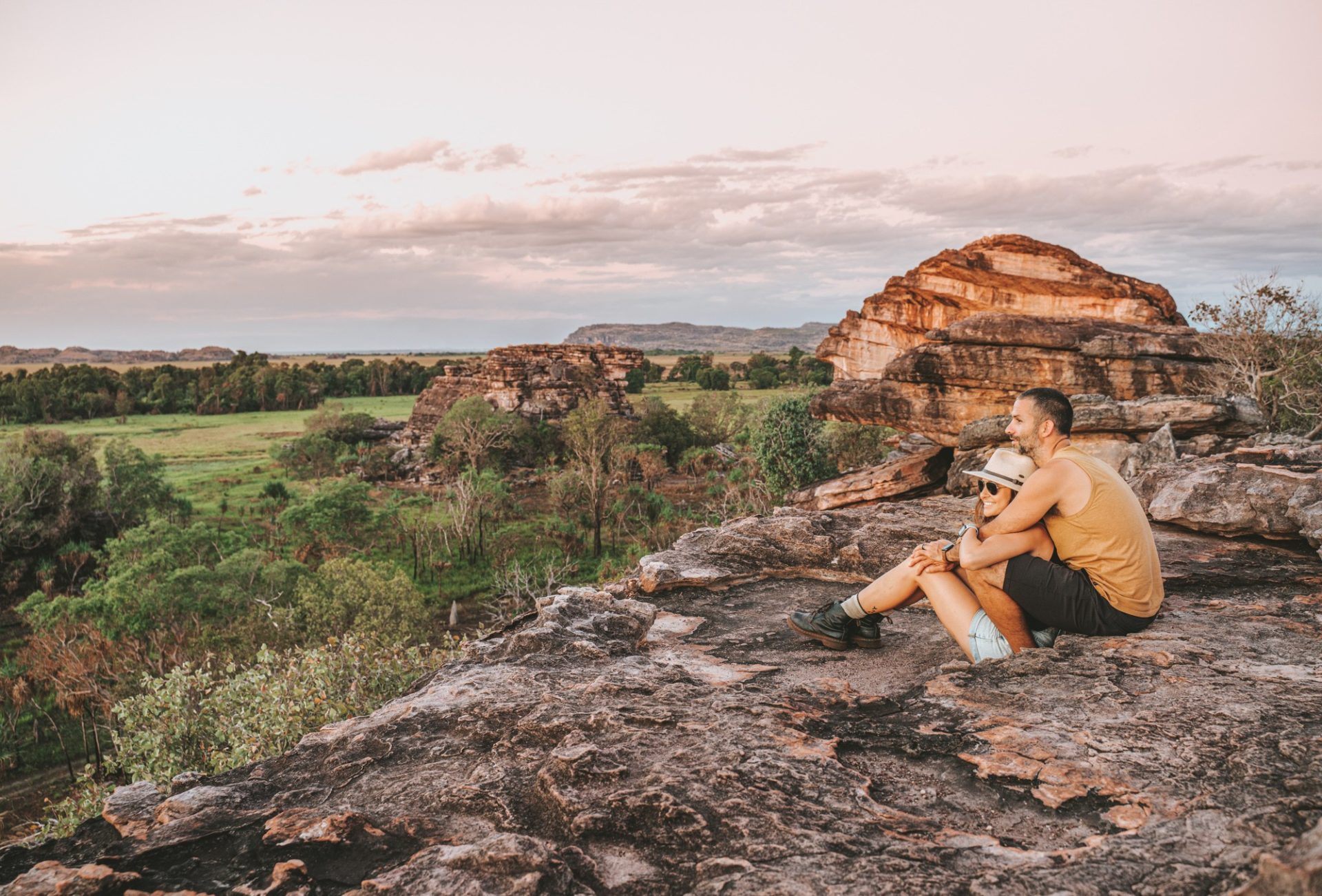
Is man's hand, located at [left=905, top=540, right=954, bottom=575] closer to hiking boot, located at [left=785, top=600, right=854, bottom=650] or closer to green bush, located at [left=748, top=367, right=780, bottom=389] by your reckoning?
hiking boot, located at [left=785, top=600, right=854, bottom=650]

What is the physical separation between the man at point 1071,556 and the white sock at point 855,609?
0.92 metres

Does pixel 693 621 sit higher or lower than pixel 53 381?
lower

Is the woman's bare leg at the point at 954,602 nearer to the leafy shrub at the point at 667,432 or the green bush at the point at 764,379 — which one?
the leafy shrub at the point at 667,432

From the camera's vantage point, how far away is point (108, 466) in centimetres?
4456

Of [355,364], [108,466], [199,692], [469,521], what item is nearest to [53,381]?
[355,364]

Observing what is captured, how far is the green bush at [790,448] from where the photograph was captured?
39.4 meters

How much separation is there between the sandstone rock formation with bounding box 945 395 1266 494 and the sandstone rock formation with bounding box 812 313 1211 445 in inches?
115

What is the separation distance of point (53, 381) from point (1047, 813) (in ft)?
406

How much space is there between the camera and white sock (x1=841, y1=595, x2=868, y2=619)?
629 centimetres

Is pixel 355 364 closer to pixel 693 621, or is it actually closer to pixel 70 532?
pixel 70 532

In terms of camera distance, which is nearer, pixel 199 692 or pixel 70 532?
pixel 199 692

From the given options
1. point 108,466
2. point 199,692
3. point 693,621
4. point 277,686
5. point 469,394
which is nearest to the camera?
point 693,621

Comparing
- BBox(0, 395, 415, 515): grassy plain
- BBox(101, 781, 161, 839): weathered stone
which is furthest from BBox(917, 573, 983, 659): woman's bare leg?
BBox(0, 395, 415, 515): grassy plain

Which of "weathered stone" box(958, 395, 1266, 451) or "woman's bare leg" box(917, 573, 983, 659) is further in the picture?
A: "weathered stone" box(958, 395, 1266, 451)
